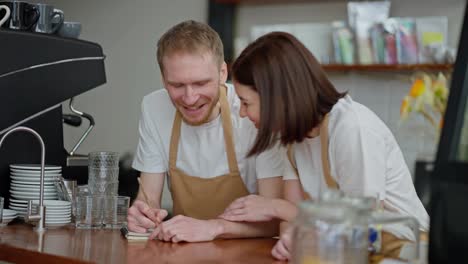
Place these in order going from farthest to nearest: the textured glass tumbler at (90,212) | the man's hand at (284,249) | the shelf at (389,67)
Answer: the shelf at (389,67) → the textured glass tumbler at (90,212) → the man's hand at (284,249)

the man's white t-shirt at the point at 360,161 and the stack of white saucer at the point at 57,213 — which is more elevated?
the man's white t-shirt at the point at 360,161

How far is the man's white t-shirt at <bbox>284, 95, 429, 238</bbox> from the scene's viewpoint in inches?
91.2

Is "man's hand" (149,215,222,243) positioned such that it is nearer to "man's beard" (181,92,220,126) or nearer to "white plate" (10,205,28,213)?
"man's beard" (181,92,220,126)

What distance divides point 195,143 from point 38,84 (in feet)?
2.12

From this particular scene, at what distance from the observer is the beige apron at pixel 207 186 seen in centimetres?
303

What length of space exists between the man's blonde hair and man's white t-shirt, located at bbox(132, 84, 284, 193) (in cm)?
27

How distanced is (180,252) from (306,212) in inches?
33.1

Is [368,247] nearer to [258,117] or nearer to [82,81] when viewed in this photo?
[258,117]

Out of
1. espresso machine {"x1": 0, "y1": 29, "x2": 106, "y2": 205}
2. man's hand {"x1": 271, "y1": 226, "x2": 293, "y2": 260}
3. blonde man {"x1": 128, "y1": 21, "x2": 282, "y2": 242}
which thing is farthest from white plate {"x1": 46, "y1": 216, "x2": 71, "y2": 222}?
man's hand {"x1": 271, "y1": 226, "x2": 293, "y2": 260}

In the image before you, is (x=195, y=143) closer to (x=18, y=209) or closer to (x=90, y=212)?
(x=90, y=212)

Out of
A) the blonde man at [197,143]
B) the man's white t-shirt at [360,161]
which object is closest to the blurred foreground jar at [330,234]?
the man's white t-shirt at [360,161]

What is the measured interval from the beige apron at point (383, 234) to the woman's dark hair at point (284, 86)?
6 cm

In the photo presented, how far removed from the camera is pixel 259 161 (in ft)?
9.46

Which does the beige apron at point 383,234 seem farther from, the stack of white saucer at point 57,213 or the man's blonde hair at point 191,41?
the stack of white saucer at point 57,213
